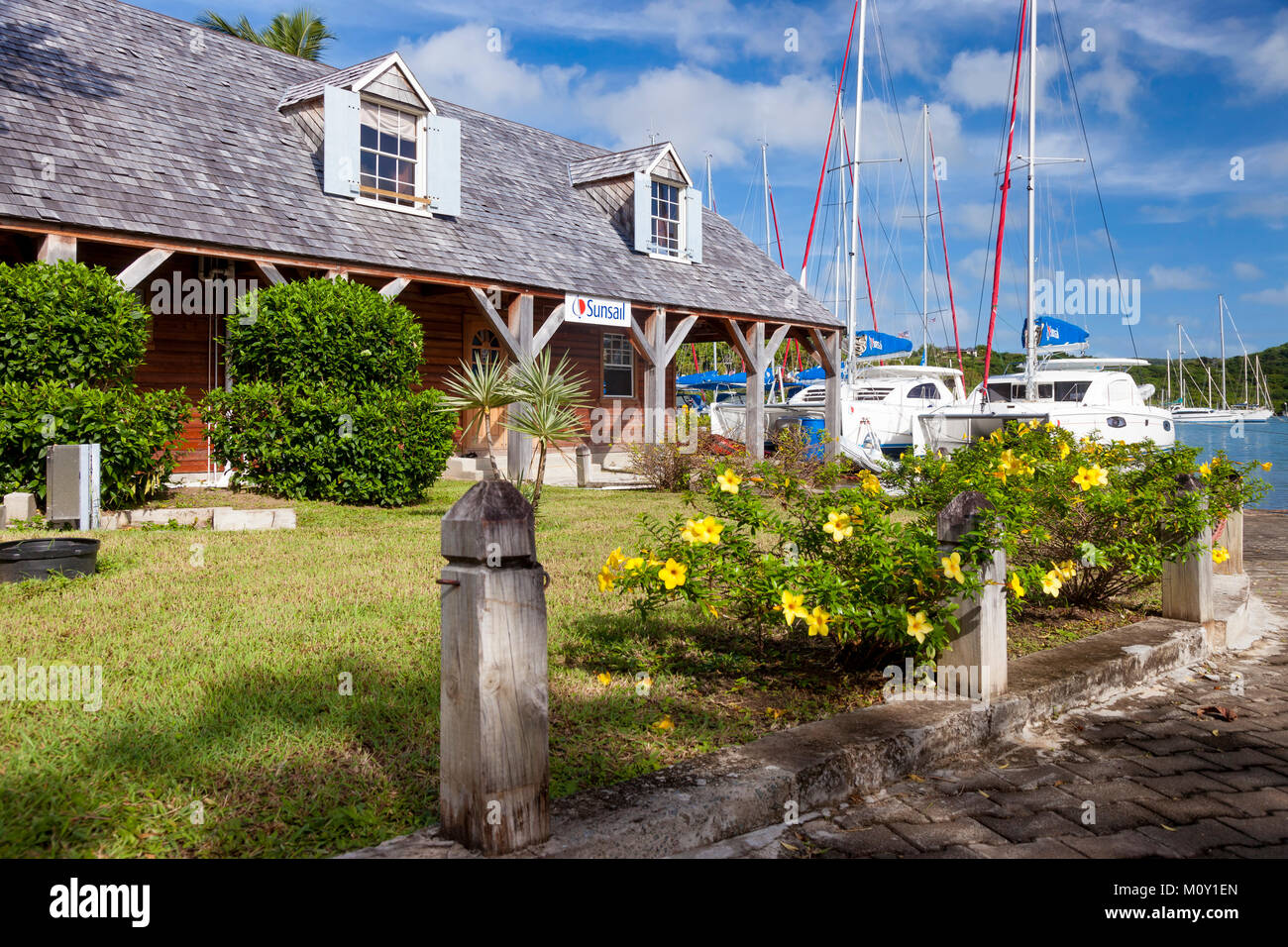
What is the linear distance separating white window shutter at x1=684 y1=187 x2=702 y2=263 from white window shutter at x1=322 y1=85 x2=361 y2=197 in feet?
24.4

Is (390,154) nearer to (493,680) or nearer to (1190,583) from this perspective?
(1190,583)

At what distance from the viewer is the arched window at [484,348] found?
55.5 ft

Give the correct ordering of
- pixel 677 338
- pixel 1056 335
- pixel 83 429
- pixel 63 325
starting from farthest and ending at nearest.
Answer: pixel 1056 335, pixel 677 338, pixel 63 325, pixel 83 429

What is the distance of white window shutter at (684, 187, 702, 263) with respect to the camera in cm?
1867

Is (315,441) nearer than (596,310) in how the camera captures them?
Yes

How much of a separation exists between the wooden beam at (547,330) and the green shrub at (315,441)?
14.2ft

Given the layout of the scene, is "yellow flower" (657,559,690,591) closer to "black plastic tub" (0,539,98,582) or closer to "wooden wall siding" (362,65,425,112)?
"black plastic tub" (0,539,98,582)

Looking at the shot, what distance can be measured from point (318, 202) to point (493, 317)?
294 centimetres

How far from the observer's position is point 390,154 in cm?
1388

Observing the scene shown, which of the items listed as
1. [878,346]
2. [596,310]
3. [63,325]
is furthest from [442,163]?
[878,346]

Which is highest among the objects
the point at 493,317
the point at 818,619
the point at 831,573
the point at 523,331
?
the point at 493,317

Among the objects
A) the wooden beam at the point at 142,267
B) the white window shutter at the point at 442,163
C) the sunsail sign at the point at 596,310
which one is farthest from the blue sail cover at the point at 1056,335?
the wooden beam at the point at 142,267

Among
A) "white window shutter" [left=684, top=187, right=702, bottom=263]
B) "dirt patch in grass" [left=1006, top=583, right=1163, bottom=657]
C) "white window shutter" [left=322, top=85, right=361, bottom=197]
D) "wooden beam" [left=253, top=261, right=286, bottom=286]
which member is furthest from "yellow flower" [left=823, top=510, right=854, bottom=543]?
"white window shutter" [left=684, top=187, right=702, bottom=263]
